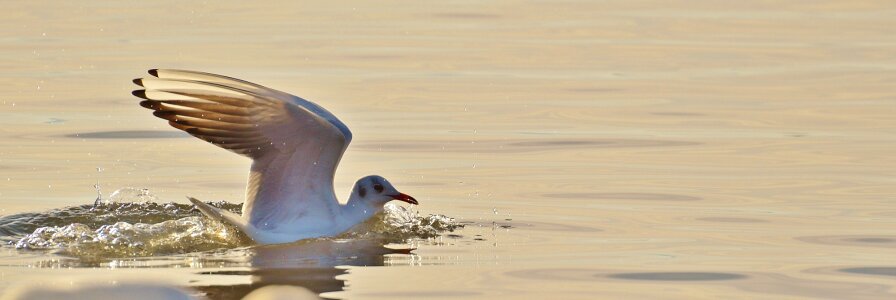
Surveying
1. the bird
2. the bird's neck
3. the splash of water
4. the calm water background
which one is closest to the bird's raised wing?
the bird

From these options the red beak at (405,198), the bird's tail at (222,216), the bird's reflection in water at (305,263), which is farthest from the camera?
the red beak at (405,198)

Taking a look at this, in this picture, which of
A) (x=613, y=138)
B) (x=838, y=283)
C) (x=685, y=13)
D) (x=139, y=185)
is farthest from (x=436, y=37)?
(x=838, y=283)

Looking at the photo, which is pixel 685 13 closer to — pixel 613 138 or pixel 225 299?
pixel 613 138

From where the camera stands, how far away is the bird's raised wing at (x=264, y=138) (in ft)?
38.0

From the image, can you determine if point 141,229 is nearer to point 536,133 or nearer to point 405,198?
point 405,198

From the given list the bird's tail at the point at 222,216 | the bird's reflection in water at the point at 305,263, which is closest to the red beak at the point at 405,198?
the bird's reflection in water at the point at 305,263

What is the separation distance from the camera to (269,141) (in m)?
11.7

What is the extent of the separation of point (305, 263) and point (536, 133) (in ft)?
18.9

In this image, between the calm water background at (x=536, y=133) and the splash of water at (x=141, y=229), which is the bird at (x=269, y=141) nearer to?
the splash of water at (x=141, y=229)

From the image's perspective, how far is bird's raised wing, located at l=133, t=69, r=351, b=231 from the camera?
38.0 feet

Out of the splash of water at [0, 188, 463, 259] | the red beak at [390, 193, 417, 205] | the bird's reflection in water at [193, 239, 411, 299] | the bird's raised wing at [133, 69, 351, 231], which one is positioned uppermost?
the bird's raised wing at [133, 69, 351, 231]

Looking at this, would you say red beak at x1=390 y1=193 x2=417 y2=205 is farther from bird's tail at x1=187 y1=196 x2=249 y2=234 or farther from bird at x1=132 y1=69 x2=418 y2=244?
bird's tail at x1=187 y1=196 x2=249 y2=234

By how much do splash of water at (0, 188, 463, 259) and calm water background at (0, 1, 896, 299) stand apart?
264mm

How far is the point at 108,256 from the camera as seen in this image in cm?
1078
